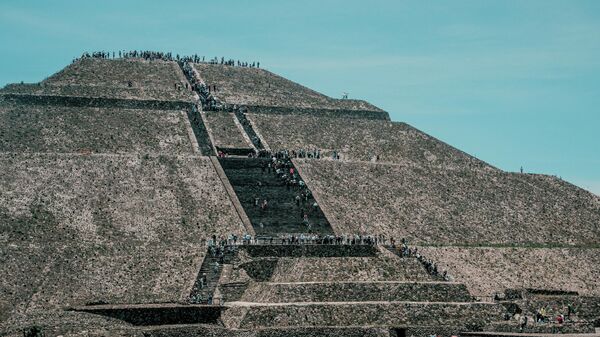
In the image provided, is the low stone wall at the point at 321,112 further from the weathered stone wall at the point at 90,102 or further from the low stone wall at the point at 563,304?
the low stone wall at the point at 563,304

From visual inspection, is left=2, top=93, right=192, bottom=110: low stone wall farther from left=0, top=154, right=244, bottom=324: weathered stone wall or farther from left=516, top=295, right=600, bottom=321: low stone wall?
left=516, top=295, right=600, bottom=321: low stone wall

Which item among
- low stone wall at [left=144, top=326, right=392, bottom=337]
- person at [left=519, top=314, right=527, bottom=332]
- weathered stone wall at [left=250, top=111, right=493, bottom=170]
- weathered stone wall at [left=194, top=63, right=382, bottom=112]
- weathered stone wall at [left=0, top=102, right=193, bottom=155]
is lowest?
low stone wall at [left=144, top=326, right=392, bottom=337]

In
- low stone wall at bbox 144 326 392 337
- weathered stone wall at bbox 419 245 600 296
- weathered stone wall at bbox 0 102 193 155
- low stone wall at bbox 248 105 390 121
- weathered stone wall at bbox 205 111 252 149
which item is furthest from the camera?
low stone wall at bbox 248 105 390 121

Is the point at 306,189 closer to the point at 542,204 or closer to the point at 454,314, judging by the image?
the point at 542,204

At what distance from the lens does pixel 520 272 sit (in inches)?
2045

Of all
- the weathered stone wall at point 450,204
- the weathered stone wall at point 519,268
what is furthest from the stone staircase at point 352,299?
the weathered stone wall at point 450,204

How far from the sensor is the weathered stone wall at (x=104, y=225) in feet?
142

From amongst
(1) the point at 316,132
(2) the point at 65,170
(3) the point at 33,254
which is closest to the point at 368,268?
(3) the point at 33,254

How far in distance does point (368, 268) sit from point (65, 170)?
64.0ft

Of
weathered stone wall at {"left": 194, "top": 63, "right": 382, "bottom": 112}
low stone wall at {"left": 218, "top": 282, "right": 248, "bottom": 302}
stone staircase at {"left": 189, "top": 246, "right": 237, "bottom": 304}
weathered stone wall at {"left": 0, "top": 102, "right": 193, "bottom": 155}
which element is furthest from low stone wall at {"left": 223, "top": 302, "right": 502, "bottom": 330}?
weathered stone wall at {"left": 194, "top": 63, "right": 382, "bottom": 112}

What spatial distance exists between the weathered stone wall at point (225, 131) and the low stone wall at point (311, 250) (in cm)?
1677

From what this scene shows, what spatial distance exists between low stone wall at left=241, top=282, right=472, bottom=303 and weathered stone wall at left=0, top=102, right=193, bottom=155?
21.9 metres

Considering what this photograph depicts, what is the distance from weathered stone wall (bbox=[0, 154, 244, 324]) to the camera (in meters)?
43.2

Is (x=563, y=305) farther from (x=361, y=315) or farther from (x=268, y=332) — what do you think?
(x=268, y=332)
